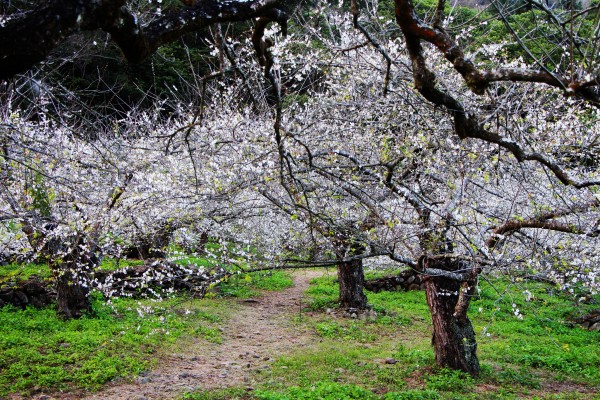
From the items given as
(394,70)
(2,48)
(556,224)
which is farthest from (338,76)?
(2,48)

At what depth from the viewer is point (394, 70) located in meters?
6.81

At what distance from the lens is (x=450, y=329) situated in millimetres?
7824

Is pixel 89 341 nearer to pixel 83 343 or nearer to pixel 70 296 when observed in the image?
pixel 83 343

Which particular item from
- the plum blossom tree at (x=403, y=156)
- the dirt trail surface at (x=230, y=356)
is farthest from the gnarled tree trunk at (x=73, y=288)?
the dirt trail surface at (x=230, y=356)

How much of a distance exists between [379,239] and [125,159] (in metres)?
5.79

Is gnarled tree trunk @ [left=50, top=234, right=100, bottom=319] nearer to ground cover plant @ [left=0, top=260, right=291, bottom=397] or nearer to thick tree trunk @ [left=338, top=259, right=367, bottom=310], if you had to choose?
ground cover plant @ [left=0, top=260, right=291, bottom=397]

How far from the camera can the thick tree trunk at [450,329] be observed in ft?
25.4

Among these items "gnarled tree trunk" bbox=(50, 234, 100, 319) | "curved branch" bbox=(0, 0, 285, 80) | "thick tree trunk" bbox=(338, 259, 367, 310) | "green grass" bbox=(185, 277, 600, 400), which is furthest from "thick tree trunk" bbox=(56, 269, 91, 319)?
"curved branch" bbox=(0, 0, 285, 80)

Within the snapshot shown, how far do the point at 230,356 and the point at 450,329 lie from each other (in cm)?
401

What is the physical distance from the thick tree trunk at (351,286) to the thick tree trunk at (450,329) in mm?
4628

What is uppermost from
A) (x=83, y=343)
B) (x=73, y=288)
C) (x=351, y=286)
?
(x=73, y=288)

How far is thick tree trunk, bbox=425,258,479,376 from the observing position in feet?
25.4

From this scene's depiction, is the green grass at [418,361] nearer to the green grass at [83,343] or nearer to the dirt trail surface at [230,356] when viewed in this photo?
the dirt trail surface at [230,356]

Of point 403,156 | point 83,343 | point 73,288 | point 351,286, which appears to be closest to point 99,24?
point 403,156
